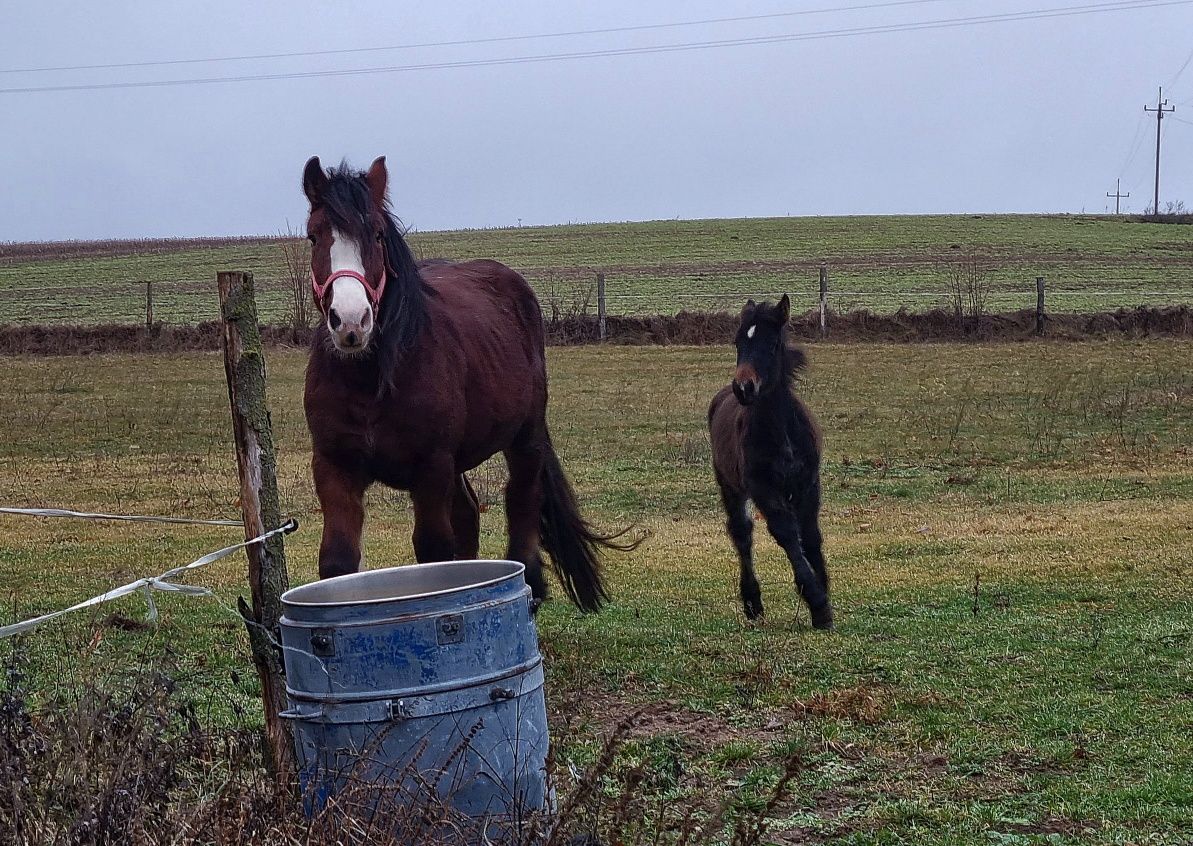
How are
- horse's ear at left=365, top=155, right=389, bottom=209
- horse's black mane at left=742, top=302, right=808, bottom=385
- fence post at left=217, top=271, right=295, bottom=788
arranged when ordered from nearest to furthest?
fence post at left=217, top=271, right=295, bottom=788, horse's ear at left=365, top=155, right=389, bottom=209, horse's black mane at left=742, top=302, right=808, bottom=385

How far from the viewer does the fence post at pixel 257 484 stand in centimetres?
369

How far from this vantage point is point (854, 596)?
848cm

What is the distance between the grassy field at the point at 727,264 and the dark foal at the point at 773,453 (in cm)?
2292

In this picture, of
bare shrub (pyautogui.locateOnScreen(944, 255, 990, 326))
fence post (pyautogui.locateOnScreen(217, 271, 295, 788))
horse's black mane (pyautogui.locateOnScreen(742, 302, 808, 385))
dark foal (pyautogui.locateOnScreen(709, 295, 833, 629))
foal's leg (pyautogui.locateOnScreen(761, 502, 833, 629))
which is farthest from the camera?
Answer: bare shrub (pyautogui.locateOnScreen(944, 255, 990, 326))

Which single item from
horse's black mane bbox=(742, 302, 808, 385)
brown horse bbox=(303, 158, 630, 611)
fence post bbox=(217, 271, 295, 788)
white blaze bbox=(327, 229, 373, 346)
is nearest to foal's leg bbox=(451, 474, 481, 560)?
brown horse bbox=(303, 158, 630, 611)

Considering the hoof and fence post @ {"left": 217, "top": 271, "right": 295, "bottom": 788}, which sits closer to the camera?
fence post @ {"left": 217, "top": 271, "right": 295, "bottom": 788}

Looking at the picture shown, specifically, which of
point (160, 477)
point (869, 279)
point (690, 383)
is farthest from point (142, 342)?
point (869, 279)

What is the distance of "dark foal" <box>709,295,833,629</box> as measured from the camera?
313 inches

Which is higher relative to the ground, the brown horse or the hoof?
the brown horse

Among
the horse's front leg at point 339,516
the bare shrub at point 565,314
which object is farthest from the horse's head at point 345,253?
the bare shrub at point 565,314

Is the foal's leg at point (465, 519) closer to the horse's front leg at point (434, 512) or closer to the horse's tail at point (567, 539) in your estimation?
the horse's tail at point (567, 539)

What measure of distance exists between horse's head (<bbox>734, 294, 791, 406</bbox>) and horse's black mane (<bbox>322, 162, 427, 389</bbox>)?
2913 mm

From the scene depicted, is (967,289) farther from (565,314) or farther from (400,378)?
(400,378)

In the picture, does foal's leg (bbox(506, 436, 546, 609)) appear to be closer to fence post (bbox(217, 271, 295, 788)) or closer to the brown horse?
the brown horse
